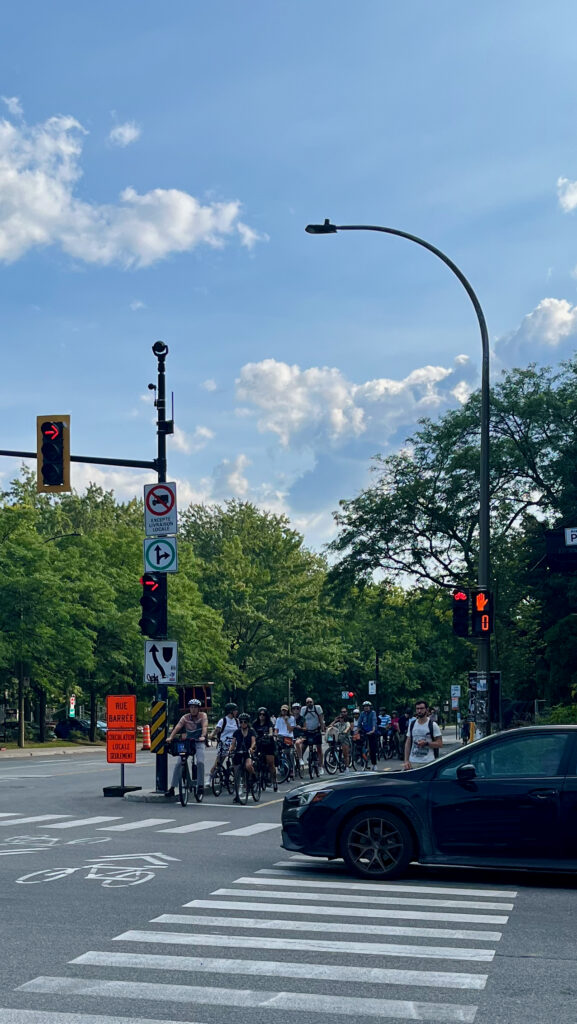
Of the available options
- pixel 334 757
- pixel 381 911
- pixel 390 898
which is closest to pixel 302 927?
pixel 381 911

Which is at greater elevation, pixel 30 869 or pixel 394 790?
pixel 394 790

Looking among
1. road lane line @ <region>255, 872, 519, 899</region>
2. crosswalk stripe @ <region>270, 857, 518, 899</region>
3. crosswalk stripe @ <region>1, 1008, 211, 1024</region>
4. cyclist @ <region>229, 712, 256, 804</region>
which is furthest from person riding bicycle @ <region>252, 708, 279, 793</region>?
crosswalk stripe @ <region>1, 1008, 211, 1024</region>

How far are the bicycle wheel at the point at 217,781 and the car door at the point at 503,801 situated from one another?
38.1 feet

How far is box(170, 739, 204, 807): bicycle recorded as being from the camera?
19.5m

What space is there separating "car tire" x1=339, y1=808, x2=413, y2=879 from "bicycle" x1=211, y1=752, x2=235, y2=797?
11.1 m

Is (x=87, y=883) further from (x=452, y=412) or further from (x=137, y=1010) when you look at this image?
(x=452, y=412)

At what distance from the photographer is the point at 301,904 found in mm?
9523

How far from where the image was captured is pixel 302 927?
335 inches

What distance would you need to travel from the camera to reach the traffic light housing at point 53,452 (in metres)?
18.5

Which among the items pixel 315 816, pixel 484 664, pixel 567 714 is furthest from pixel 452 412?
pixel 315 816

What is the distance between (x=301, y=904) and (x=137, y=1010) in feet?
11.7

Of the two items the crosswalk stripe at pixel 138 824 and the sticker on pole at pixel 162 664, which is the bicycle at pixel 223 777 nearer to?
the sticker on pole at pixel 162 664

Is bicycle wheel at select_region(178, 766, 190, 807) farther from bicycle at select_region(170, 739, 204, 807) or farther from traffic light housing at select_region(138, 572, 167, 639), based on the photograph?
traffic light housing at select_region(138, 572, 167, 639)

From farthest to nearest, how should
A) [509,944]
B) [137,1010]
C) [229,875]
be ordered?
1. [229,875]
2. [509,944]
3. [137,1010]
